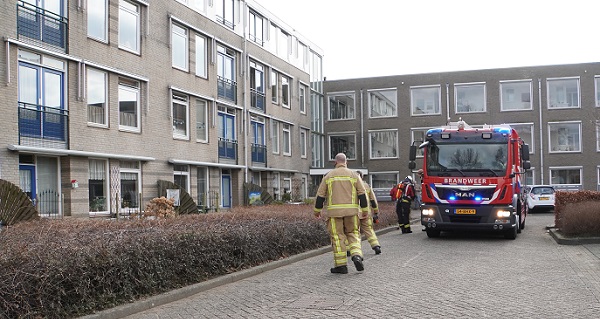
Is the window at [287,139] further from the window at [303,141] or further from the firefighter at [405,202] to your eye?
the firefighter at [405,202]

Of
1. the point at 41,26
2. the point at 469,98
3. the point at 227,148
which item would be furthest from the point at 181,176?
the point at 469,98

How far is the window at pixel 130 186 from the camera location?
68.3ft

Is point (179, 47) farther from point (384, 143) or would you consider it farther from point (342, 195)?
point (384, 143)

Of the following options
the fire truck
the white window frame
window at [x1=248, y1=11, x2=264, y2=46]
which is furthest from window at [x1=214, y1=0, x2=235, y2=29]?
the fire truck

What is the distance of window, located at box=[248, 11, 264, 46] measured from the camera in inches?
1252

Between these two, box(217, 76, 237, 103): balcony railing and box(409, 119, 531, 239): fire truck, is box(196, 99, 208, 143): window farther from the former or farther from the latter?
box(409, 119, 531, 239): fire truck

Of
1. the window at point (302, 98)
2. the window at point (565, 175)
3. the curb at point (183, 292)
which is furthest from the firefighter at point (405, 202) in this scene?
the window at point (565, 175)

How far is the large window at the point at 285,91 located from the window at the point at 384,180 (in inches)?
456

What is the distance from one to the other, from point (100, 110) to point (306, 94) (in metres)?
21.5

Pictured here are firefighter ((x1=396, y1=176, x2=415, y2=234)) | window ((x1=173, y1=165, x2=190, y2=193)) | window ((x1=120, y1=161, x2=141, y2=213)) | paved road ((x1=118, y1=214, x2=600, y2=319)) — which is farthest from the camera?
window ((x1=173, y1=165, x2=190, y2=193))

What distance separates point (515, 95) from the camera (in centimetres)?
4244

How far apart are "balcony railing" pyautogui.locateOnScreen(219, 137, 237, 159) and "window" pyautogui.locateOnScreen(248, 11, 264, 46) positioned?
243 inches

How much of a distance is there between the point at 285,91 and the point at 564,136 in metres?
20.4

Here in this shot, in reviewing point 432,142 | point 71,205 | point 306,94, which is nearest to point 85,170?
point 71,205
